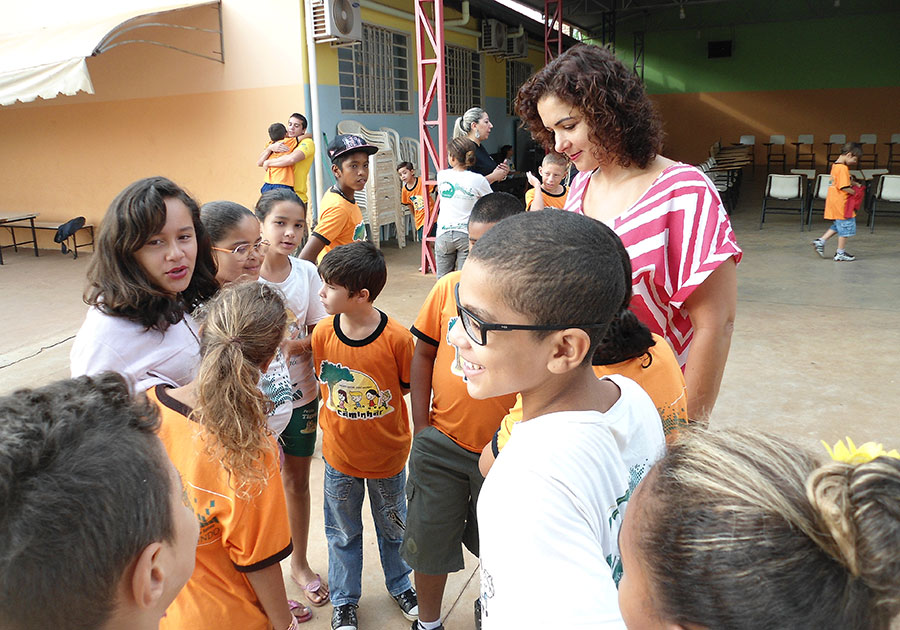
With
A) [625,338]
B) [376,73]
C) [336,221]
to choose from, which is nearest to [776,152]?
[376,73]

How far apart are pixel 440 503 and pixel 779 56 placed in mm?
18419

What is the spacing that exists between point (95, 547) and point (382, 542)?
1.53m

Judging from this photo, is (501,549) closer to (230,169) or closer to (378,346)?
→ (378,346)

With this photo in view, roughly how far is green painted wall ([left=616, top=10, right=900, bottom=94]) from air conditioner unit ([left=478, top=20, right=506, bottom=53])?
7503 mm

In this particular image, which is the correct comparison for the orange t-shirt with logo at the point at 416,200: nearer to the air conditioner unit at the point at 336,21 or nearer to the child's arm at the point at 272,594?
the air conditioner unit at the point at 336,21

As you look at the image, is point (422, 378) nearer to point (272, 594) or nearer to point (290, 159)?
point (272, 594)

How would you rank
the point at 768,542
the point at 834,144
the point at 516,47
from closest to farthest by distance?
the point at 768,542
the point at 516,47
the point at 834,144

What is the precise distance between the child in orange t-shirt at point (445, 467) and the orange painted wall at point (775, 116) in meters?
15.6

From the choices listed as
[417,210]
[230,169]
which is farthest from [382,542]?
[230,169]

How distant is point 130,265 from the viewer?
1.60m

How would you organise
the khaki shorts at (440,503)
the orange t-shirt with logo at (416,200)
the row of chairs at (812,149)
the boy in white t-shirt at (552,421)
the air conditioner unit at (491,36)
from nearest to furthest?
Result: the boy in white t-shirt at (552,421), the khaki shorts at (440,503), the orange t-shirt with logo at (416,200), the air conditioner unit at (491,36), the row of chairs at (812,149)

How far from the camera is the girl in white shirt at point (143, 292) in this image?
149cm

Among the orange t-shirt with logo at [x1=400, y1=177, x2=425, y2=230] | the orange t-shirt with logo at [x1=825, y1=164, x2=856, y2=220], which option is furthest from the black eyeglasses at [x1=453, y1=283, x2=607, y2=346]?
the orange t-shirt with logo at [x1=825, y1=164, x2=856, y2=220]

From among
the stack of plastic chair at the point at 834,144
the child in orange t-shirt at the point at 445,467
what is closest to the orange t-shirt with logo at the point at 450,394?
the child in orange t-shirt at the point at 445,467
